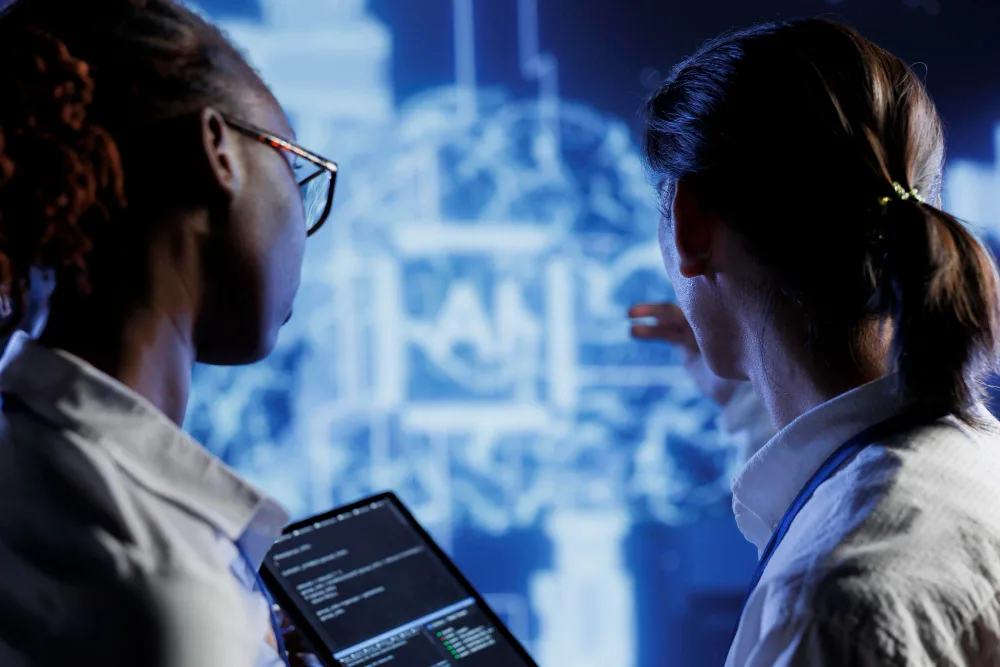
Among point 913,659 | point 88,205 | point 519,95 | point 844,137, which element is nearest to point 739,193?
point 844,137

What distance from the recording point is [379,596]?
128cm

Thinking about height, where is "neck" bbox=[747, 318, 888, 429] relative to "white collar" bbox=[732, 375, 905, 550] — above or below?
above

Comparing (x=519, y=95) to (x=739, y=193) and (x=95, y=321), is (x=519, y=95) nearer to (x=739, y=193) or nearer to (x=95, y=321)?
(x=739, y=193)

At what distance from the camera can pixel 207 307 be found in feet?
2.80

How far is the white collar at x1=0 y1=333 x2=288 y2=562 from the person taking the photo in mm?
740

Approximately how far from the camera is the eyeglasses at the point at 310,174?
2.82 ft

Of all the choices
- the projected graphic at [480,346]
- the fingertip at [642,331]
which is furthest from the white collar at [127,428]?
the projected graphic at [480,346]

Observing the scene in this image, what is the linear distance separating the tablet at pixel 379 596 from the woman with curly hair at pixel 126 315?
37cm

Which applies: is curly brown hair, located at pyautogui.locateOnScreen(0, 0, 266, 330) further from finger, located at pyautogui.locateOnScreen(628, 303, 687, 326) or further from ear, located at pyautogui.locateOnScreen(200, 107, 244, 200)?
finger, located at pyautogui.locateOnScreen(628, 303, 687, 326)

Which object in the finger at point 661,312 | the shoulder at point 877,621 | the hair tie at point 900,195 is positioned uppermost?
the hair tie at point 900,195

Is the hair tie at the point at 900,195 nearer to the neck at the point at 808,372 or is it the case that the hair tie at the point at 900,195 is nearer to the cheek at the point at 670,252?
the neck at the point at 808,372

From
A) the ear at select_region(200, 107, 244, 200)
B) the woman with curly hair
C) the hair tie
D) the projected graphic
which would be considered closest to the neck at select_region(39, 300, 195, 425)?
the woman with curly hair

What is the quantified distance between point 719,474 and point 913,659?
1.67 metres

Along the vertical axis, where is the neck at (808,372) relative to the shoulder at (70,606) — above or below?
above
